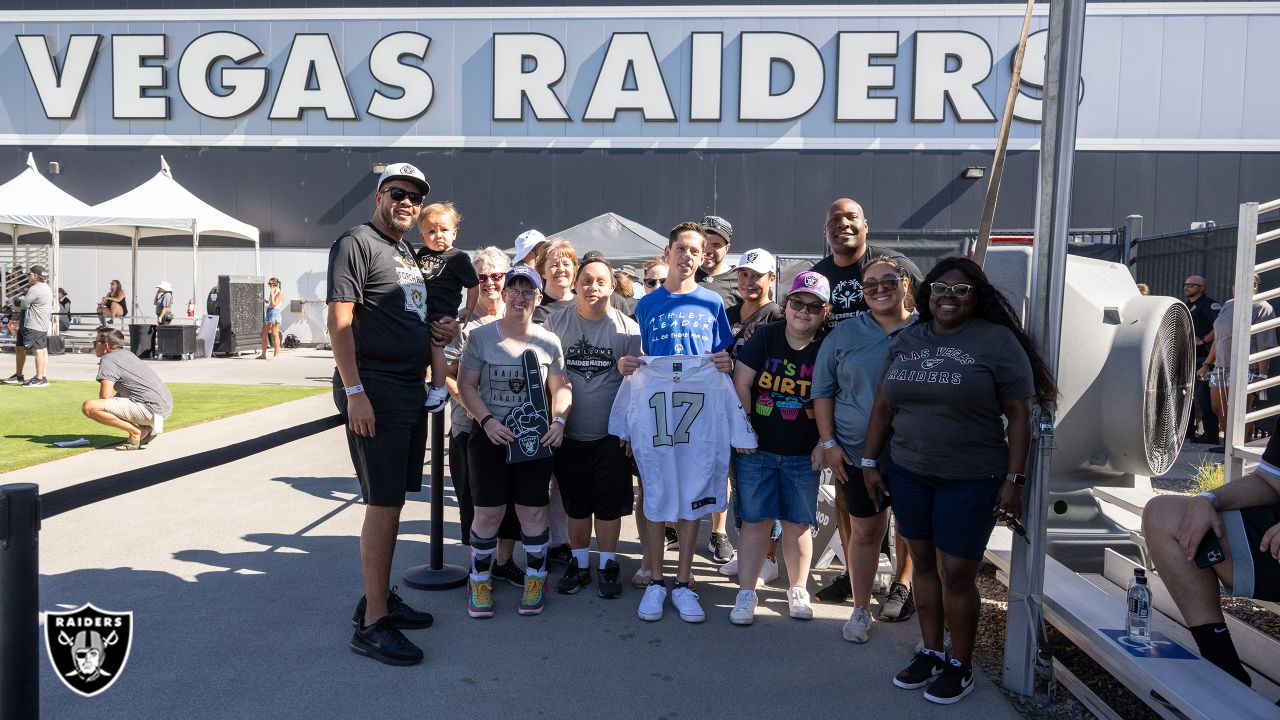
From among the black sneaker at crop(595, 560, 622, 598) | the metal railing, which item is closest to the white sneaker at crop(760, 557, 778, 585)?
the black sneaker at crop(595, 560, 622, 598)

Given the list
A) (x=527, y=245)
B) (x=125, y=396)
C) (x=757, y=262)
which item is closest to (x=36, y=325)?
(x=125, y=396)

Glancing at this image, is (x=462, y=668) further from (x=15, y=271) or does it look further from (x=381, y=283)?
(x=15, y=271)

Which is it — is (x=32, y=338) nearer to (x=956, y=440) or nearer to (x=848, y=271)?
(x=848, y=271)

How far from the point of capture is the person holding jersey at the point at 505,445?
4301 mm

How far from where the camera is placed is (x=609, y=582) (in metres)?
4.62

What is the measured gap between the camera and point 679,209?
2175 centimetres

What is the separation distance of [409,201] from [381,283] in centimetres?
41

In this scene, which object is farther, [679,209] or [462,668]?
[679,209]

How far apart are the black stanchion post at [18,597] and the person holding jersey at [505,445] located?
7.32ft

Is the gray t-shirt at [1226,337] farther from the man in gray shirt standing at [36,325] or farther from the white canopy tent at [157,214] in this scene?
the white canopy tent at [157,214]

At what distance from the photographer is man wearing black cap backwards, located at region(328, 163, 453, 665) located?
3629 mm

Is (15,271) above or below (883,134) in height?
below

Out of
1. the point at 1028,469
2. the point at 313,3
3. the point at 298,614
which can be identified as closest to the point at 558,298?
the point at 298,614

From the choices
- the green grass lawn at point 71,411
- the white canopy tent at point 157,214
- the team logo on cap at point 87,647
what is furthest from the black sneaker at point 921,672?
the white canopy tent at point 157,214
